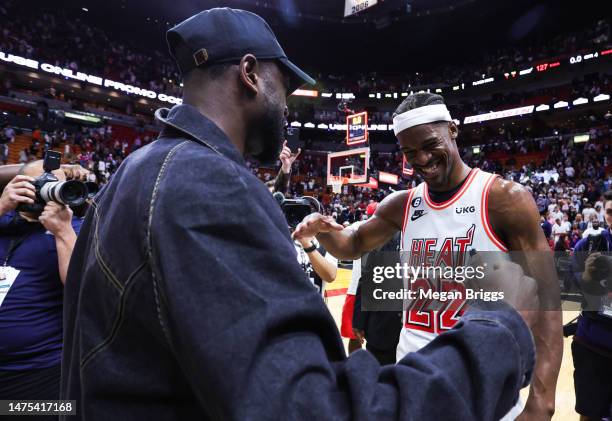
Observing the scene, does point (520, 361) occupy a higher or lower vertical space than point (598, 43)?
lower

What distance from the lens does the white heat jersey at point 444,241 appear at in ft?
6.94

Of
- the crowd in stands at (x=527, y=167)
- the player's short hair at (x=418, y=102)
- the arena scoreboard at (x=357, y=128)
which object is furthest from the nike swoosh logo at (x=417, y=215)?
the arena scoreboard at (x=357, y=128)

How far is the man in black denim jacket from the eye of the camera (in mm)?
631

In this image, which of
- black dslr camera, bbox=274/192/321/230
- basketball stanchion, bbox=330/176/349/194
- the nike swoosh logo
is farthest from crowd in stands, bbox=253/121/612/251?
black dslr camera, bbox=274/192/321/230

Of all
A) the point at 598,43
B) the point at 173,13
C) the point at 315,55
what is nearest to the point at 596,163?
the point at 598,43

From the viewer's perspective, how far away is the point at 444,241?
223cm

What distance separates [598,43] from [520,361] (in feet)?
95.4

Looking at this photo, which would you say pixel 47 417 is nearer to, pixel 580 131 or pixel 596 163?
pixel 596 163

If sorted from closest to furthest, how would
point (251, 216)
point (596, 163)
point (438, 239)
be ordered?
point (251, 216) < point (438, 239) < point (596, 163)

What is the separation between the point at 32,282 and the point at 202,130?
72.6 inches

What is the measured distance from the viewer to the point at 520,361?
73 cm

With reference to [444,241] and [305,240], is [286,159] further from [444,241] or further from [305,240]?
[444,241]

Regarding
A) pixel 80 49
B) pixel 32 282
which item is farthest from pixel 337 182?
pixel 80 49

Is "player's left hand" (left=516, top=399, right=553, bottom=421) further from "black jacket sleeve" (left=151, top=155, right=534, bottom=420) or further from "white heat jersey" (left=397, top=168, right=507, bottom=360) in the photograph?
"black jacket sleeve" (left=151, top=155, right=534, bottom=420)
